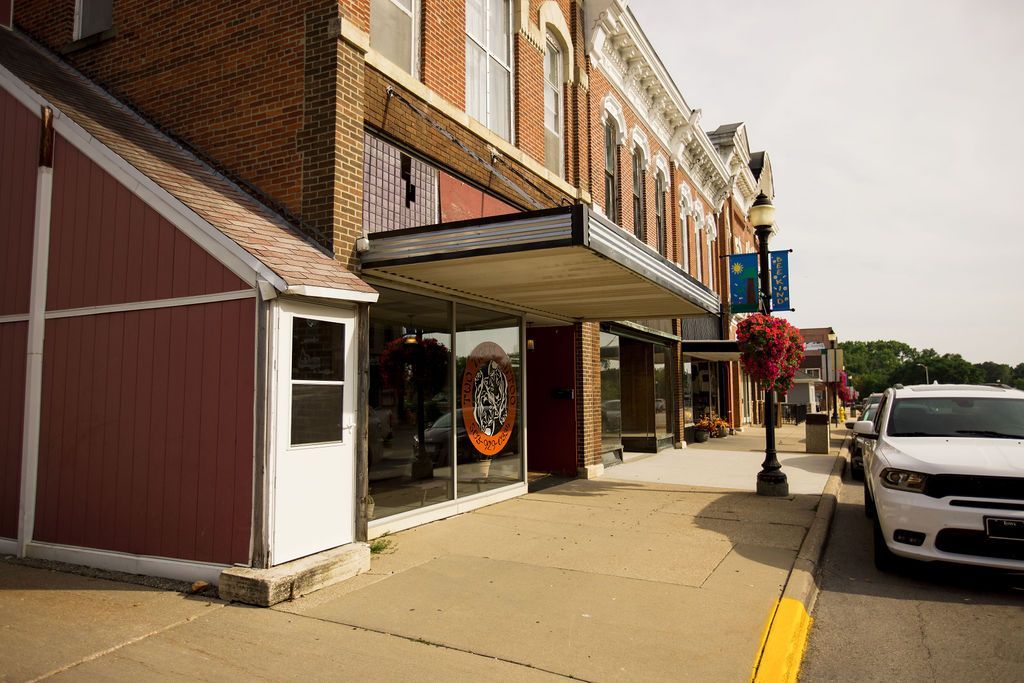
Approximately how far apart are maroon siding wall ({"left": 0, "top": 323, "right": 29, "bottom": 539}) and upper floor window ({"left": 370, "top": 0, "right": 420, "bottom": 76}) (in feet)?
15.8

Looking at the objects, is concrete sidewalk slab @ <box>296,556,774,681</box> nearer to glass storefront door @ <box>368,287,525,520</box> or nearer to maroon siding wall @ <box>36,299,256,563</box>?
maroon siding wall @ <box>36,299,256,563</box>

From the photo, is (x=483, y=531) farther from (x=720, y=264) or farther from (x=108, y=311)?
(x=720, y=264)

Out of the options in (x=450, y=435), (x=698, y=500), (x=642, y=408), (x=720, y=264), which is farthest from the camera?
(x=720, y=264)

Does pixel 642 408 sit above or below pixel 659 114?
below

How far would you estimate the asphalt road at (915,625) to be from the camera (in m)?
4.18

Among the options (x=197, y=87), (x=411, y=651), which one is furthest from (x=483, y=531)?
(x=197, y=87)

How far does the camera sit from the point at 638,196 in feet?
53.7

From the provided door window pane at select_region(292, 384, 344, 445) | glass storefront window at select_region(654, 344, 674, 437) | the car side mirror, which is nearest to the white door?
door window pane at select_region(292, 384, 344, 445)

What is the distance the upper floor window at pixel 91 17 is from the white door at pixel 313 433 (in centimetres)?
640

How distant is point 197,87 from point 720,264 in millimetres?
20031

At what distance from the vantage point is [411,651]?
14.1 ft

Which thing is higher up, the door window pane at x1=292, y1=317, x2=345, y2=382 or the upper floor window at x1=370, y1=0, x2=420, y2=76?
the upper floor window at x1=370, y1=0, x2=420, y2=76

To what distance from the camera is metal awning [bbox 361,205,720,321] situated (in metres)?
6.43

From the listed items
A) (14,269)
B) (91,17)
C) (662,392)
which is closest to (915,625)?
(14,269)
